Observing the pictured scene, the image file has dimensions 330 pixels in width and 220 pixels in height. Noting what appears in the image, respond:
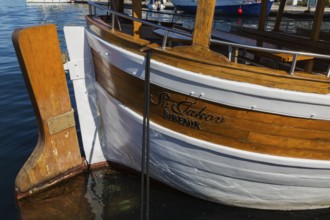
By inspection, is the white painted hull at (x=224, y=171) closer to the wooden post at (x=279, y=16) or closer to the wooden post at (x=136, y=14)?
the wooden post at (x=136, y=14)

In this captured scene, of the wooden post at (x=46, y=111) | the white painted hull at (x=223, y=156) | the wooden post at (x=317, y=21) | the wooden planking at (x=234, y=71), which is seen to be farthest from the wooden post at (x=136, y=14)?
the wooden post at (x=317, y=21)

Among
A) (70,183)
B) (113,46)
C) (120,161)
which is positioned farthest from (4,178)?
(113,46)

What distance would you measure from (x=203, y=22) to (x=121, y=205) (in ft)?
9.96

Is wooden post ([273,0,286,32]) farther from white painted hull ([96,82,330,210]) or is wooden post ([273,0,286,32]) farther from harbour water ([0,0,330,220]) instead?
harbour water ([0,0,330,220])

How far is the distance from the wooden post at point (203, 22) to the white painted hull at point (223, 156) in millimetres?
365

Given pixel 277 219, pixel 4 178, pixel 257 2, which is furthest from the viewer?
pixel 257 2

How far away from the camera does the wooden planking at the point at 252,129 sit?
3510 mm

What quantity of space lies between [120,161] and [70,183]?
0.90m

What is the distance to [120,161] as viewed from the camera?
5.50 metres

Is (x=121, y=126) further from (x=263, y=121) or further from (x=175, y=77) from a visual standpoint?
(x=263, y=121)

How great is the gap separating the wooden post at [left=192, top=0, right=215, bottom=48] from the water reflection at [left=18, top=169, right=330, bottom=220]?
258cm

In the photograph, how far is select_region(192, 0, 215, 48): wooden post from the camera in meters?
3.30

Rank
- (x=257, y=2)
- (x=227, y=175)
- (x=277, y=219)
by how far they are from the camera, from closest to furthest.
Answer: (x=227, y=175) → (x=277, y=219) → (x=257, y=2)

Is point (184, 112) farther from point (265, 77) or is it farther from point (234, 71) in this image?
point (265, 77)
